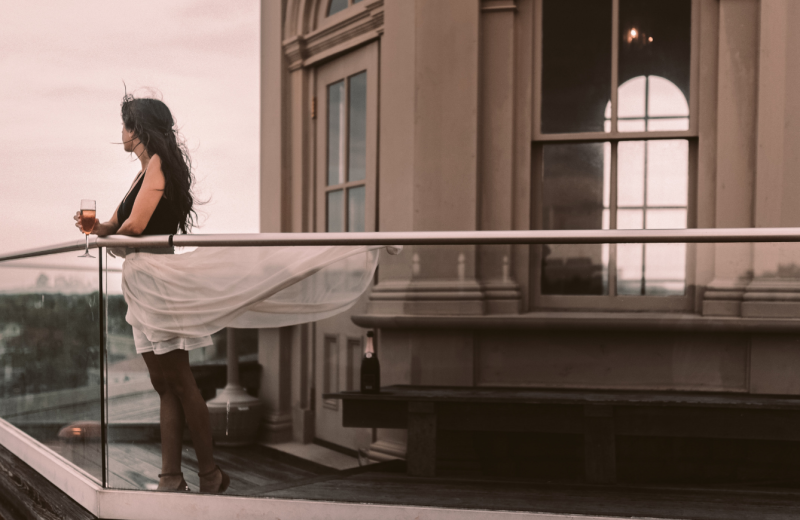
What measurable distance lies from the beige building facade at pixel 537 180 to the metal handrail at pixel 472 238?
3cm

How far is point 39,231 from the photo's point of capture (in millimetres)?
6324

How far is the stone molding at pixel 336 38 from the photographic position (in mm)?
4023

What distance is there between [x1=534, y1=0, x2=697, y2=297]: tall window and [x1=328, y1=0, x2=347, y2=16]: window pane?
1.53 meters

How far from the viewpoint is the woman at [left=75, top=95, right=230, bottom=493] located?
2625mm

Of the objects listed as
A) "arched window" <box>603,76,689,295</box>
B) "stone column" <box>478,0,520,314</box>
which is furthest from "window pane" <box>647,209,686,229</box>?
"stone column" <box>478,0,520,314</box>

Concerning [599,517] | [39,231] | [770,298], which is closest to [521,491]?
[599,517]

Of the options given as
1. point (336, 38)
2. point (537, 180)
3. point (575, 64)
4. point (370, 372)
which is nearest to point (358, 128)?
point (336, 38)

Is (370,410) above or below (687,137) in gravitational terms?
below

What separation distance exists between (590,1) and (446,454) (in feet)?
8.09

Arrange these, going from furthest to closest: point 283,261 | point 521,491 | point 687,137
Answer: point 687,137
point 283,261
point 521,491

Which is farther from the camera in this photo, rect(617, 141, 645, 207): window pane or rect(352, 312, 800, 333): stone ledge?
rect(617, 141, 645, 207): window pane

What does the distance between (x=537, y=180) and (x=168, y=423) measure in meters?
2.18

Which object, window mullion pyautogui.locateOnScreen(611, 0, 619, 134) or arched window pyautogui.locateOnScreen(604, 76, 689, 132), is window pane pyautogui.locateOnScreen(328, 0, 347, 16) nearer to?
window mullion pyautogui.locateOnScreen(611, 0, 619, 134)

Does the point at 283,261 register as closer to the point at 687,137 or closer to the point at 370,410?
the point at 370,410
